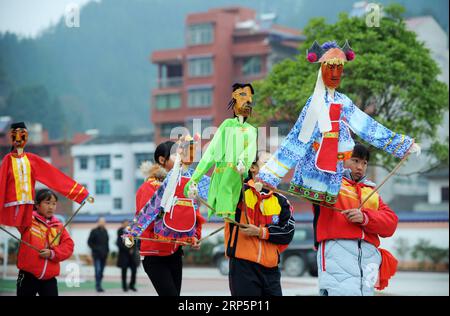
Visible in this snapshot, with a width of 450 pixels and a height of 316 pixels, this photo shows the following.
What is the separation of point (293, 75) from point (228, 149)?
11750 mm

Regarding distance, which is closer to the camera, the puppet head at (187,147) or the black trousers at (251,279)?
the black trousers at (251,279)

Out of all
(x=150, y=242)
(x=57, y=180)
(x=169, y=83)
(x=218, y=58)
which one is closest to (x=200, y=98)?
(x=218, y=58)

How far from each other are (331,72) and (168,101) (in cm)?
5512

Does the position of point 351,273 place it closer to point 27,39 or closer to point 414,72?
point 414,72

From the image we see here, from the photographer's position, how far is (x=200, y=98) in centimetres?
6062

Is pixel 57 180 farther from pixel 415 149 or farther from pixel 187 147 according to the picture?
pixel 415 149

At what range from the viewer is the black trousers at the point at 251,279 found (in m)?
7.50

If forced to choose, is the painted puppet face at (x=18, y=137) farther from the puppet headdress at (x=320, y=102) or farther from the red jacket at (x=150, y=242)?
the puppet headdress at (x=320, y=102)

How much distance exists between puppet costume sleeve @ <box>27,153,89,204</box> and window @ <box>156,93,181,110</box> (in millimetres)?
52491

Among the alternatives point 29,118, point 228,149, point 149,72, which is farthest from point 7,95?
point 228,149

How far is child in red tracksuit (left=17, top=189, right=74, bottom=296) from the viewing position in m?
9.02

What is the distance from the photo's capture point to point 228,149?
777 centimetres

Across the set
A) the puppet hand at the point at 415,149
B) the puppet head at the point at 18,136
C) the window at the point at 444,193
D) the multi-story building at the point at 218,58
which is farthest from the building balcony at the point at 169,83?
the puppet hand at the point at 415,149

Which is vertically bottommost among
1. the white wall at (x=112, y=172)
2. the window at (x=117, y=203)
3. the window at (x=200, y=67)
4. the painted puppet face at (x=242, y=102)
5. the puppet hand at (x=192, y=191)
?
the window at (x=117, y=203)
